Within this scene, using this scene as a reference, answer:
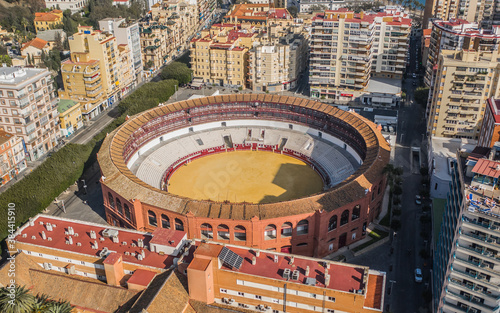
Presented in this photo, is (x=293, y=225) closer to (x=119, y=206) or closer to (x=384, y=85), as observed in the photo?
(x=119, y=206)

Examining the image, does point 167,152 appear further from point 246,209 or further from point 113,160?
point 246,209

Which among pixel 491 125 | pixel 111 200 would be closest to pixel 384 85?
pixel 491 125

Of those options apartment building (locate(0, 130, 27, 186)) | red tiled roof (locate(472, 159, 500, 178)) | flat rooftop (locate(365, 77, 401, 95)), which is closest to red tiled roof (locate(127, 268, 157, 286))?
red tiled roof (locate(472, 159, 500, 178))

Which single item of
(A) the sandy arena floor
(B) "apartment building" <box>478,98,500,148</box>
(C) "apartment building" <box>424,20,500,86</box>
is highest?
(C) "apartment building" <box>424,20,500,86</box>

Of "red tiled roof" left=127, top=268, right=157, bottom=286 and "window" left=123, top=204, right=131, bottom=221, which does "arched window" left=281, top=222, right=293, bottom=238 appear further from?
"window" left=123, top=204, right=131, bottom=221

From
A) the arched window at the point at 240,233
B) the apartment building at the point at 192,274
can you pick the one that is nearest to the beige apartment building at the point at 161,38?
the arched window at the point at 240,233

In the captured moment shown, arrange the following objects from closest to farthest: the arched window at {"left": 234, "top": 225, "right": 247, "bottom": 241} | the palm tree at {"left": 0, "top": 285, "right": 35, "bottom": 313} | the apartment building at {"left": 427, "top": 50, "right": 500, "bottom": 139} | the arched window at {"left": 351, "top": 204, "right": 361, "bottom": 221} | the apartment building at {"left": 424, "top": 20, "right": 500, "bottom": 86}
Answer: the palm tree at {"left": 0, "top": 285, "right": 35, "bottom": 313}
the arched window at {"left": 234, "top": 225, "right": 247, "bottom": 241}
the arched window at {"left": 351, "top": 204, "right": 361, "bottom": 221}
the apartment building at {"left": 427, "top": 50, "right": 500, "bottom": 139}
the apartment building at {"left": 424, "top": 20, "right": 500, "bottom": 86}

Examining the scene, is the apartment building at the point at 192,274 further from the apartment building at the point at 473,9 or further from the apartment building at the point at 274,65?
the apartment building at the point at 473,9
